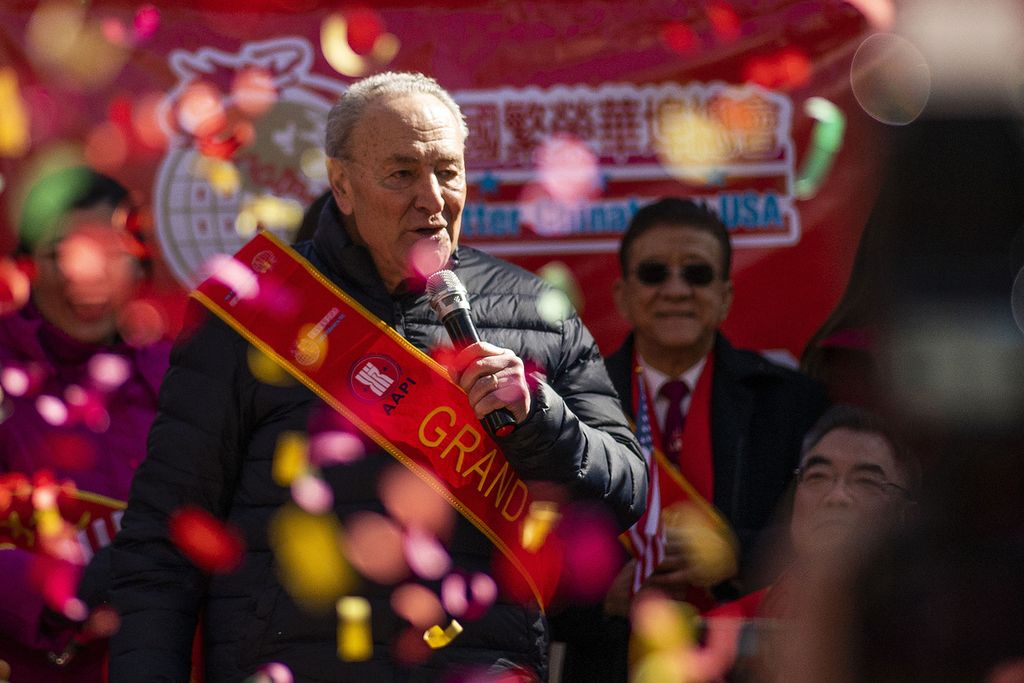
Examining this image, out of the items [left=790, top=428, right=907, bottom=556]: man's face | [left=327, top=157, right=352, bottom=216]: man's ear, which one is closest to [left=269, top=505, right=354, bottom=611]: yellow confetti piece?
[left=327, top=157, right=352, bottom=216]: man's ear

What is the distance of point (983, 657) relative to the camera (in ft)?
2.99

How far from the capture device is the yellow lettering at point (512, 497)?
2.68 meters

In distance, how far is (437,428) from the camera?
2.70 m

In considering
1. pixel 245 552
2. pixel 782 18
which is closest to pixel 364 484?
pixel 245 552

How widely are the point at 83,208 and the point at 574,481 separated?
81.6 inches

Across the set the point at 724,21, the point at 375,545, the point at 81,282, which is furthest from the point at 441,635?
the point at 724,21

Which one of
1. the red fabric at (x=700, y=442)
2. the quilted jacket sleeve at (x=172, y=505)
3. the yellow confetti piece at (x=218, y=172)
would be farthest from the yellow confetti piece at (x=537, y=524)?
the yellow confetti piece at (x=218, y=172)

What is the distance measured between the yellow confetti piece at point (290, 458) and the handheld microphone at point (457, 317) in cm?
38

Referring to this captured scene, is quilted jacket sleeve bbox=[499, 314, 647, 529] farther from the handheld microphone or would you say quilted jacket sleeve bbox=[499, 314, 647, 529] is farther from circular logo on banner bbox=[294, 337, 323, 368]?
circular logo on banner bbox=[294, 337, 323, 368]

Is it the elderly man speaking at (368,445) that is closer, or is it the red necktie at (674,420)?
the elderly man speaking at (368,445)

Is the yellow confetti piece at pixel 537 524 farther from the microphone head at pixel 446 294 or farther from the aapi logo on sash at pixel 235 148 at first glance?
the aapi logo on sash at pixel 235 148

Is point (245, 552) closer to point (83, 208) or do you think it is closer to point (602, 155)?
point (83, 208)

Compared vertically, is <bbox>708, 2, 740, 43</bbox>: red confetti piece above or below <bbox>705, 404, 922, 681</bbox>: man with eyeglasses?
above

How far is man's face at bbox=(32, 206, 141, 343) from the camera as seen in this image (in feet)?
12.7
